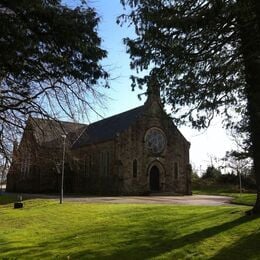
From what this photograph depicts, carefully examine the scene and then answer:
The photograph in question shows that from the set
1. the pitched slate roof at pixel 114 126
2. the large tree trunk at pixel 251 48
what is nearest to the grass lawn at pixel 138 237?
the large tree trunk at pixel 251 48

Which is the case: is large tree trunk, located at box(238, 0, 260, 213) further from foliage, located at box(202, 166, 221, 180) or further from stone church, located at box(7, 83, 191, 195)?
foliage, located at box(202, 166, 221, 180)

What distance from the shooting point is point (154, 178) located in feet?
174

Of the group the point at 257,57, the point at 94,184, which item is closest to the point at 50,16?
the point at 257,57

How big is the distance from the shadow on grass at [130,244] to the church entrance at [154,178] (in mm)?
36310

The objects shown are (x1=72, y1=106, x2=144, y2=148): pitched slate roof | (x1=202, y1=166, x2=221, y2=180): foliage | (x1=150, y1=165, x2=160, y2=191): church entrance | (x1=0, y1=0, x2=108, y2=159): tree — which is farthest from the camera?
(x1=202, y1=166, x2=221, y2=180): foliage

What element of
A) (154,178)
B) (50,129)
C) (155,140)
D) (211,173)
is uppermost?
(155,140)

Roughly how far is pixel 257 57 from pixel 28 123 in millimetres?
7011

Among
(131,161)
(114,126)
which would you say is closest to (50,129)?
(131,161)

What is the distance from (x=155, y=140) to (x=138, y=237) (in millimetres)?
39134

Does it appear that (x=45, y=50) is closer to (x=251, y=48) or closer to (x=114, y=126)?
(x=251, y=48)

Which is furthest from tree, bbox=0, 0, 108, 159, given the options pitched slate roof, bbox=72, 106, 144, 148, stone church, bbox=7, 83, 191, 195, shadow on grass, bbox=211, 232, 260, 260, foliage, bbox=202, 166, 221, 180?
foliage, bbox=202, 166, 221, 180

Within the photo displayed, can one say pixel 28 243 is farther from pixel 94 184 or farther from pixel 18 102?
pixel 94 184

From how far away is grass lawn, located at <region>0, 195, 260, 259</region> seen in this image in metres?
12.2

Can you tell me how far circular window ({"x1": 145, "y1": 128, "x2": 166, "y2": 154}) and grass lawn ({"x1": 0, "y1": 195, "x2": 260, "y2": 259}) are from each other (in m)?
31.0
